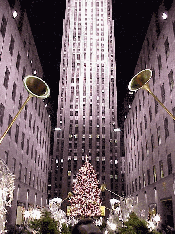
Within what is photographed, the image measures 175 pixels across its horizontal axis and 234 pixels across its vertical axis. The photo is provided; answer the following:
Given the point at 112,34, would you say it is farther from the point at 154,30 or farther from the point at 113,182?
the point at 154,30

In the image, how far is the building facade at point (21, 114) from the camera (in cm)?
2633

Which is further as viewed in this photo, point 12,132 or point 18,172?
point 18,172

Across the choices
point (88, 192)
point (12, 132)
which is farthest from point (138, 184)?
point (12, 132)

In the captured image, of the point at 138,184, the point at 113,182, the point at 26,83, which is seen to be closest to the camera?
the point at 26,83

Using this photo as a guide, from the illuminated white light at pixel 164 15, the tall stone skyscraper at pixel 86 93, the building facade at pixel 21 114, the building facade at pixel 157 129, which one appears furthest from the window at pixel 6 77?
the tall stone skyscraper at pixel 86 93

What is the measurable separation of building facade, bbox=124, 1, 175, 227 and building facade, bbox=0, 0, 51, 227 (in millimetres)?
14230

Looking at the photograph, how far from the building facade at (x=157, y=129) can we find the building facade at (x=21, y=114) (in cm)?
1423

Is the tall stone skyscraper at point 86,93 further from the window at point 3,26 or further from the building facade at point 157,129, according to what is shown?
the window at point 3,26

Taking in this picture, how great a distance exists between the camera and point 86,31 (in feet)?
298

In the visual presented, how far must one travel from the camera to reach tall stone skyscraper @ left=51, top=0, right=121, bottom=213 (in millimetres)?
82062

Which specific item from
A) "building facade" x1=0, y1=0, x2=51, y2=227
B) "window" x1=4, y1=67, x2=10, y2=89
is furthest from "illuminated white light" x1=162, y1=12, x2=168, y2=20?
"window" x1=4, y1=67, x2=10, y2=89

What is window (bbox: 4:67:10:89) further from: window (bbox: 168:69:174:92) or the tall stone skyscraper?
the tall stone skyscraper

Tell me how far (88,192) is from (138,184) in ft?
33.9

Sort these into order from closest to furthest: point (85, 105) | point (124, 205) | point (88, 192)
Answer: point (124, 205) → point (88, 192) → point (85, 105)
